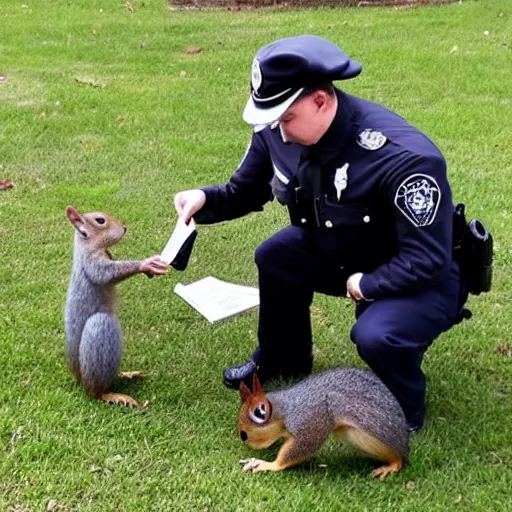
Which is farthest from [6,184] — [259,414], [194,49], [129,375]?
[194,49]

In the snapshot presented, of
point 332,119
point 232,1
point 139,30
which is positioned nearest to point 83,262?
Answer: point 332,119

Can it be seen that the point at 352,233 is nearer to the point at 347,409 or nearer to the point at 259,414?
the point at 347,409

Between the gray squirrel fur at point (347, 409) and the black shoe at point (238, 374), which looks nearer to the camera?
the gray squirrel fur at point (347, 409)

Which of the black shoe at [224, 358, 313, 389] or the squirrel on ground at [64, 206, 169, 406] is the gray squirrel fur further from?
the squirrel on ground at [64, 206, 169, 406]

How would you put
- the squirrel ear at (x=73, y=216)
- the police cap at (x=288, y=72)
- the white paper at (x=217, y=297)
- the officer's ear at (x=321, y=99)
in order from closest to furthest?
the police cap at (x=288, y=72), the officer's ear at (x=321, y=99), the squirrel ear at (x=73, y=216), the white paper at (x=217, y=297)

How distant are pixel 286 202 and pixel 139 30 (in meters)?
7.40

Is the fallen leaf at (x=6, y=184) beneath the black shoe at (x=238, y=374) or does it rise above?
beneath

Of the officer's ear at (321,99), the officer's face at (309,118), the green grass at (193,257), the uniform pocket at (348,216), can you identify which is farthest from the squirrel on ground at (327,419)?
the officer's ear at (321,99)

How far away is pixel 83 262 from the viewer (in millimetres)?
3131

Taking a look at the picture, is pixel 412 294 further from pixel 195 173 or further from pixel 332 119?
pixel 195 173

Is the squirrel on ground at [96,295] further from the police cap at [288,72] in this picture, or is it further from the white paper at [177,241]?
the police cap at [288,72]

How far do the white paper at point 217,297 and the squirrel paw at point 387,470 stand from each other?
133 cm

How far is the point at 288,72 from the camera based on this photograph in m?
2.56

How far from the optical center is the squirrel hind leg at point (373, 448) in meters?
2.79
